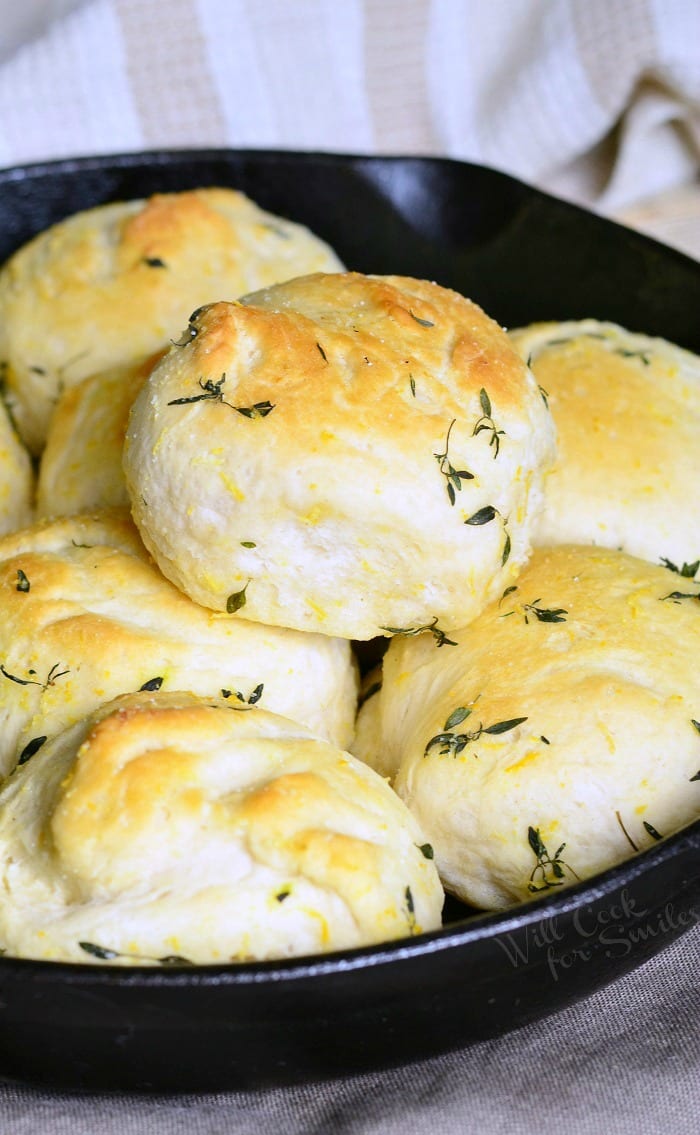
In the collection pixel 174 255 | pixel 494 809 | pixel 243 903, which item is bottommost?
pixel 494 809

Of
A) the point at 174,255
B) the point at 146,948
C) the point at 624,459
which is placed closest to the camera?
the point at 146,948

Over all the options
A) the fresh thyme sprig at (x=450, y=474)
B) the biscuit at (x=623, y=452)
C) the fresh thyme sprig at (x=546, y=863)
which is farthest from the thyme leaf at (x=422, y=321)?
the fresh thyme sprig at (x=546, y=863)

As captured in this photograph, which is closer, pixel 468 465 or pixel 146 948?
pixel 146 948

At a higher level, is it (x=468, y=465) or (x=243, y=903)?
(x=468, y=465)

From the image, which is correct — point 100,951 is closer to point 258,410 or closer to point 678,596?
point 258,410

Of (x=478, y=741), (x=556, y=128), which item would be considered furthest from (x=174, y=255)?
(x=556, y=128)

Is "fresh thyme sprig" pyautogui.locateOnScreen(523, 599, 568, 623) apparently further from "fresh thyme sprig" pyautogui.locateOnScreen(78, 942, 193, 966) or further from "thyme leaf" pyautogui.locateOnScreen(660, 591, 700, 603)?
"fresh thyme sprig" pyautogui.locateOnScreen(78, 942, 193, 966)

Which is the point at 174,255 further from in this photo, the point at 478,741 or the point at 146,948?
the point at 146,948
